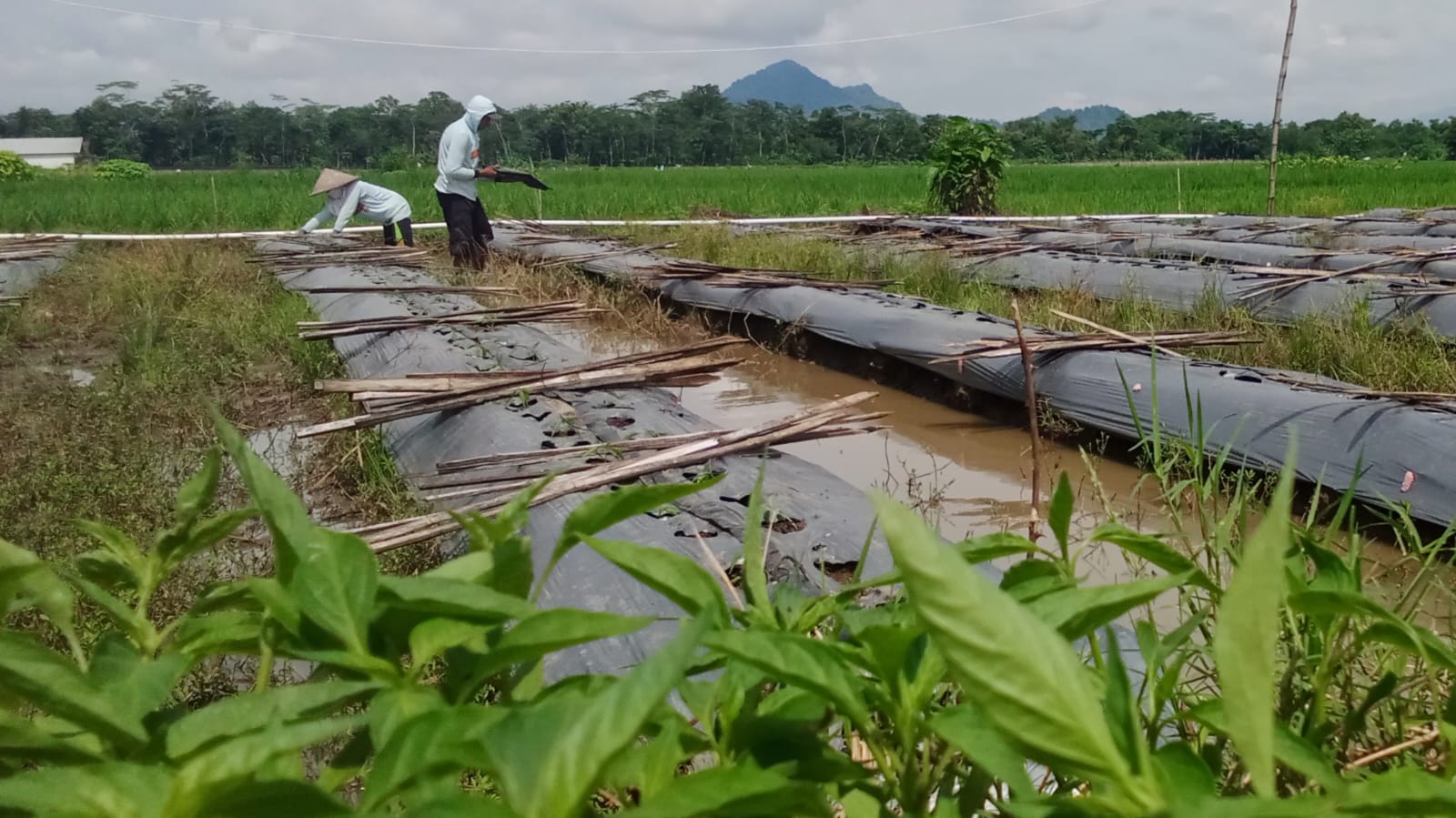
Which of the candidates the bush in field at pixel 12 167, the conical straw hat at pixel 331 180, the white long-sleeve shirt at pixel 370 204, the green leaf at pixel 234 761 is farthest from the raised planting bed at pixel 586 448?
the bush in field at pixel 12 167

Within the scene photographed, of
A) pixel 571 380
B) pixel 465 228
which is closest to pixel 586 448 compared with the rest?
pixel 571 380

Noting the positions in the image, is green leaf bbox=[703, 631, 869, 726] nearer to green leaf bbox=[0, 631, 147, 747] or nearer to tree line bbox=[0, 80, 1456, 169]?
green leaf bbox=[0, 631, 147, 747]

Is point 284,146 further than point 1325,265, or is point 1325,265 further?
point 284,146

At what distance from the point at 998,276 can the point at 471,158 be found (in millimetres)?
4070

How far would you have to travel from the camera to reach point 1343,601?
44 cm

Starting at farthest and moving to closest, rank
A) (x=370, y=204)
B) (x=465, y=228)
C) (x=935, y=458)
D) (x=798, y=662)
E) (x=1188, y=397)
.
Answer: (x=370, y=204), (x=465, y=228), (x=935, y=458), (x=1188, y=397), (x=798, y=662)

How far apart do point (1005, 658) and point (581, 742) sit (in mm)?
122

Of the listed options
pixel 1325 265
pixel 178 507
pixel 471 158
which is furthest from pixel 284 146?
pixel 178 507

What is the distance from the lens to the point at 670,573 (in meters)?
0.44

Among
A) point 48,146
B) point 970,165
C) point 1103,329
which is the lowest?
point 1103,329

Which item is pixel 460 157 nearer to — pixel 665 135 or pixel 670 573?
pixel 670 573

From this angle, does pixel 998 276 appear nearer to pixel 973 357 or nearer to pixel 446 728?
pixel 973 357

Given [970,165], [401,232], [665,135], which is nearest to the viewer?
[401,232]

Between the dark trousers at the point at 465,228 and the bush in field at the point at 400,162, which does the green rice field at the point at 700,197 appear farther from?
the bush in field at the point at 400,162
